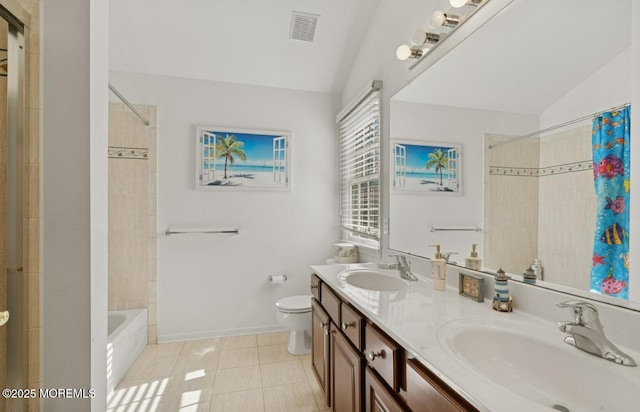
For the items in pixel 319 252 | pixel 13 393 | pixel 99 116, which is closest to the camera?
pixel 13 393

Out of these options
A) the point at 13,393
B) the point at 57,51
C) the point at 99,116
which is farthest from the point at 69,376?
the point at 57,51

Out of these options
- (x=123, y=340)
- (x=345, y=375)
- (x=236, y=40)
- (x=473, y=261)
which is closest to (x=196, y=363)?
(x=123, y=340)

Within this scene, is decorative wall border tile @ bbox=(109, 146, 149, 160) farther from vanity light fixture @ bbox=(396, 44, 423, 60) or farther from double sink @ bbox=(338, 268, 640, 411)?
double sink @ bbox=(338, 268, 640, 411)

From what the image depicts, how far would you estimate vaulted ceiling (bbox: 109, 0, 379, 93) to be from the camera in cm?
220

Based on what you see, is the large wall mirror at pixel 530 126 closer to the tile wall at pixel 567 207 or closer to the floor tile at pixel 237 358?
the tile wall at pixel 567 207

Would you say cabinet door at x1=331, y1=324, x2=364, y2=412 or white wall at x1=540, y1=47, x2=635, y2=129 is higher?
white wall at x1=540, y1=47, x2=635, y2=129

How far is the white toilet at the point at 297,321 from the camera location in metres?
2.36

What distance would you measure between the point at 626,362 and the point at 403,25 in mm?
1984

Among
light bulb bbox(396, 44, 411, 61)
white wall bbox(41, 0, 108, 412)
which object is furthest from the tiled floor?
light bulb bbox(396, 44, 411, 61)

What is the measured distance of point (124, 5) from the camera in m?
2.15

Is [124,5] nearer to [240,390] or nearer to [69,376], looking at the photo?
[69,376]

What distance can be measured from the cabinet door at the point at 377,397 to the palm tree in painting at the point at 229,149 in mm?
2189

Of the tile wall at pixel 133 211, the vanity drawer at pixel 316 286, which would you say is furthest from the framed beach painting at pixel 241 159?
the vanity drawer at pixel 316 286

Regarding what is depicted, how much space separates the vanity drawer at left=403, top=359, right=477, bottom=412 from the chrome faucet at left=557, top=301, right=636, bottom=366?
0.40m
